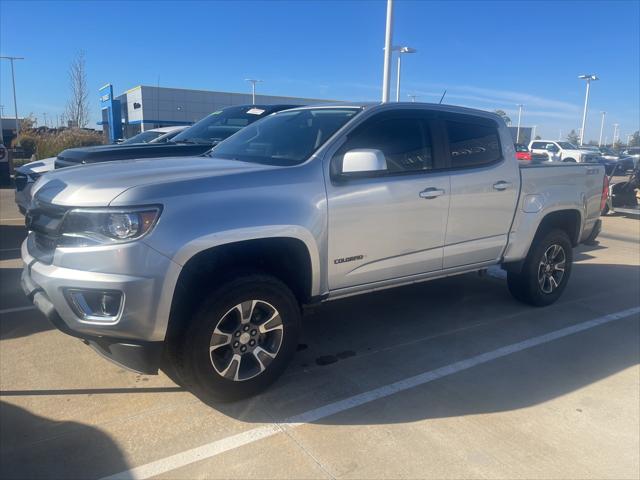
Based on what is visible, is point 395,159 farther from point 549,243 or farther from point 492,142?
point 549,243

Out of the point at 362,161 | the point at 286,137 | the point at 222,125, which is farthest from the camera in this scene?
the point at 222,125

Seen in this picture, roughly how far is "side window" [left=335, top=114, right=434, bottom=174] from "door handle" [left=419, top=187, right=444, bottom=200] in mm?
187

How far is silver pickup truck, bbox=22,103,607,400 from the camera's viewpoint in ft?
9.50

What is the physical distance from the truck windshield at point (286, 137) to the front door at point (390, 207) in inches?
9.0

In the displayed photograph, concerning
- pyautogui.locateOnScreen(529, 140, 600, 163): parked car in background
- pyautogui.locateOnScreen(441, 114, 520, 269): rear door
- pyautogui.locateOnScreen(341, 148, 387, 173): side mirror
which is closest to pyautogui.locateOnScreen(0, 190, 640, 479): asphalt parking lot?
pyautogui.locateOnScreen(441, 114, 520, 269): rear door

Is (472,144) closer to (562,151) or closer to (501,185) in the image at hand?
(501,185)

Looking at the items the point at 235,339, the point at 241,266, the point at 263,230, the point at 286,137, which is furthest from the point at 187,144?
the point at 235,339

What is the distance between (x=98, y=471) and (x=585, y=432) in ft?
9.32

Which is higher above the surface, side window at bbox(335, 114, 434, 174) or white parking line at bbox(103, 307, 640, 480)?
side window at bbox(335, 114, 434, 174)

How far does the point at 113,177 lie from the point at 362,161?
1.60 m

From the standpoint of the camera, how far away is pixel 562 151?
32719 mm

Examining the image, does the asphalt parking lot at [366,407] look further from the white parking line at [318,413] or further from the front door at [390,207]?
the front door at [390,207]

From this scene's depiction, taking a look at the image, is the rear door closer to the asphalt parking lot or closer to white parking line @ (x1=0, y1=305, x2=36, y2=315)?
the asphalt parking lot

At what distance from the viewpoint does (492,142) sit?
4879 mm
